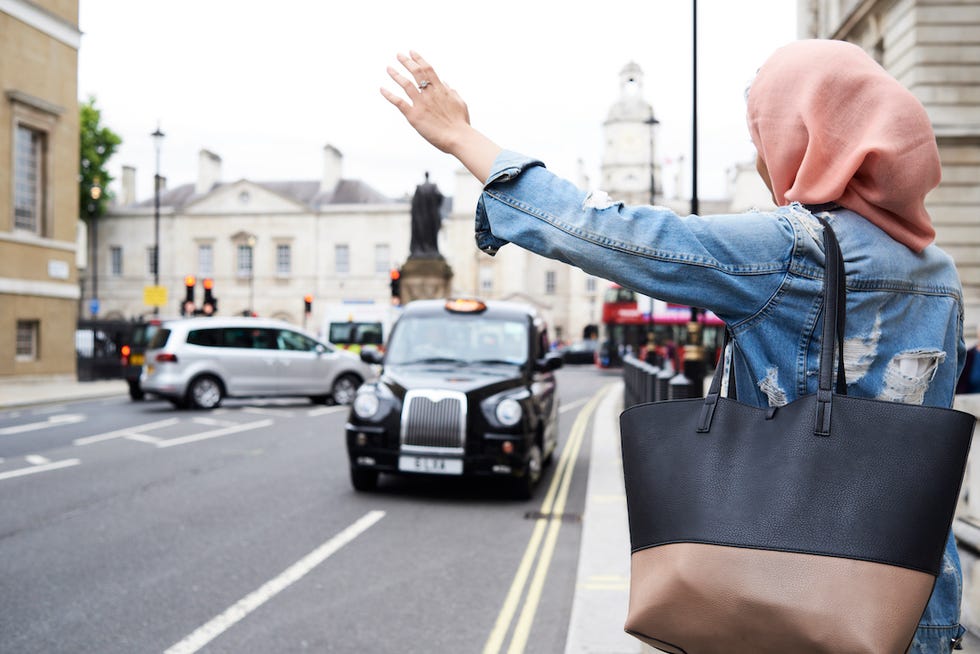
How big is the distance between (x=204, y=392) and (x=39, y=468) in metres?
7.94

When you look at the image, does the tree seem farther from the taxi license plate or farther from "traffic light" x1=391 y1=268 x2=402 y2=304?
the taxi license plate

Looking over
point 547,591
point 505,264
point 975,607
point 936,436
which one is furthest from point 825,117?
point 505,264

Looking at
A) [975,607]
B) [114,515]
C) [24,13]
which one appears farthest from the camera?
[24,13]

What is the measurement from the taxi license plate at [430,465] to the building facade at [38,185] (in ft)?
69.4

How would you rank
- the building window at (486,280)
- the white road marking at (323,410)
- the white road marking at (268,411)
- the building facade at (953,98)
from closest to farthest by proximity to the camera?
the white road marking at (268,411) → the white road marking at (323,410) → the building facade at (953,98) → the building window at (486,280)

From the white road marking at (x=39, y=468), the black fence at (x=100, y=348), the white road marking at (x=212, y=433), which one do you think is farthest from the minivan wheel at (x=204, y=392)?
the black fence at (x=100, y=348)

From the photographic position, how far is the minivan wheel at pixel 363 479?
8594mm

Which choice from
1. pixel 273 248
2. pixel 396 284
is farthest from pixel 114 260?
pixel 396 284

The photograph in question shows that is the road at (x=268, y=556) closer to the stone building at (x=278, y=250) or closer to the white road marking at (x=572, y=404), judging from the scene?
the white road marking at (x=572, y=404)

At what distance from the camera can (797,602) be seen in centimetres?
130

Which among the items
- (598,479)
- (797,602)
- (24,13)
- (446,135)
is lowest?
(598,479)

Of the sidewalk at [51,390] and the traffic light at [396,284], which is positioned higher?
the traffic light at [396,284]

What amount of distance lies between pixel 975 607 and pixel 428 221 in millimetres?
27489

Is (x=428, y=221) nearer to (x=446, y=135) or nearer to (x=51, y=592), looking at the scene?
(x=51, y=592)
